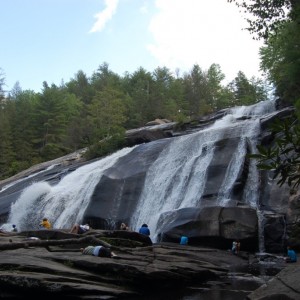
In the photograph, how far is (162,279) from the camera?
39.8 ft

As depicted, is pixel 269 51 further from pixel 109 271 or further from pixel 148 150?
pixel 109 271

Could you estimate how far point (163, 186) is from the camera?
2455 centimetres

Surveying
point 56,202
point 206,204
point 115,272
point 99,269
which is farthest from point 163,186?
point 99,269

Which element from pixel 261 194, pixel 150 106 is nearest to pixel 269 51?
pixel 150 106

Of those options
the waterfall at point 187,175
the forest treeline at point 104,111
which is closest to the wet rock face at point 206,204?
the waterfall at point 187,175

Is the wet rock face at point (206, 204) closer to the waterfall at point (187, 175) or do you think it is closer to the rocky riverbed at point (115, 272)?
the waterfall at point (187, 175)

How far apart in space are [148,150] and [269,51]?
84.7 feet

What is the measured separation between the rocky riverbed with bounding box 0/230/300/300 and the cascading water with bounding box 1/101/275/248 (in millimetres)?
6144

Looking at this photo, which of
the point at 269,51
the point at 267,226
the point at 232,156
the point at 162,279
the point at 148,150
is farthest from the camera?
the point at 269,51

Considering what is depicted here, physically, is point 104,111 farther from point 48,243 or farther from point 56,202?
point 48,243

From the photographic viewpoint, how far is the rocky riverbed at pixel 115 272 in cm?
1023

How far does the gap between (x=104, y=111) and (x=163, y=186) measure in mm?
31051

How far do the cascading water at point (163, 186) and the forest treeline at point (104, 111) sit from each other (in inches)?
401

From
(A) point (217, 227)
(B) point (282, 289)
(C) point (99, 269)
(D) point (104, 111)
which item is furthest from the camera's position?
(D) point (104, 111)
